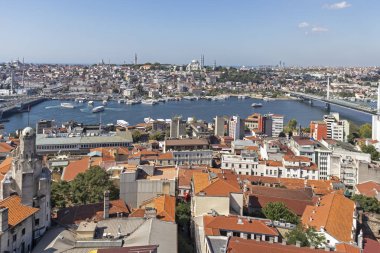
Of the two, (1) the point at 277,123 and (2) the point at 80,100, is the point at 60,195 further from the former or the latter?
(2) the point at 80,100

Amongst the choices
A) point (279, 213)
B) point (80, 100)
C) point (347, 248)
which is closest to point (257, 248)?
point (347, 248)

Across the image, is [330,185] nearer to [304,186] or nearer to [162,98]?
[304,186]

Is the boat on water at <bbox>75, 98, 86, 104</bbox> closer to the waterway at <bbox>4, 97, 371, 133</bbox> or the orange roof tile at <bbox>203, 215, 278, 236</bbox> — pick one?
the waterway at <bbox>4, 97, 371, 133</bbox>

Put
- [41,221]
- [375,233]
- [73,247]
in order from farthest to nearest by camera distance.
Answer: [375,233]
[41,221]
[73,247]

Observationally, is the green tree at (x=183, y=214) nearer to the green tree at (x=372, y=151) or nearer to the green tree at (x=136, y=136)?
the green tree at (x=372, y=151)

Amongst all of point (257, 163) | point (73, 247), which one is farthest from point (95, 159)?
point (73, 247)

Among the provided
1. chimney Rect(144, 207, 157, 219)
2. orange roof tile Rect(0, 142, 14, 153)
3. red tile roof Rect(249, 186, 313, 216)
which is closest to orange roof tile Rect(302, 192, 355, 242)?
red tile roof Rect(249, 186, 313, 216)
